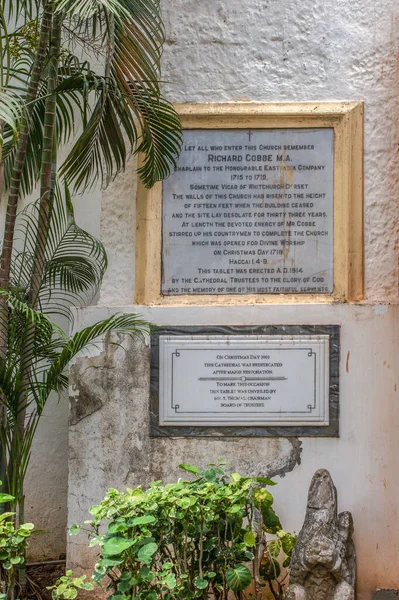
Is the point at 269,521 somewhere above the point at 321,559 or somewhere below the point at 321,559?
above

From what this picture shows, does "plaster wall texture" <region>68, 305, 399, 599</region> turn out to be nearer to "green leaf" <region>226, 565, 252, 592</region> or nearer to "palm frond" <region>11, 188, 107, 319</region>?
"palm frond" <region>11, 188, 107, 319</region>

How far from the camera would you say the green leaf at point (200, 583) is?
3795mm

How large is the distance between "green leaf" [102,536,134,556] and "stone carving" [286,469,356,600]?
3.34 feet

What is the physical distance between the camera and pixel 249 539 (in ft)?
12.9

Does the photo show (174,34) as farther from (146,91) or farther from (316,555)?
(316,555)

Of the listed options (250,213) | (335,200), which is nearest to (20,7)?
Result: (250,213)

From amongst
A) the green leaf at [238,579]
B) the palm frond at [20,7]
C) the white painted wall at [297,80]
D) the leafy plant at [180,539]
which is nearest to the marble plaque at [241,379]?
the white painted wall at [297,80]

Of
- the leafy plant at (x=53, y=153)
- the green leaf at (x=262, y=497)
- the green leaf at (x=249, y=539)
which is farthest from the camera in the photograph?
the leafy plant at (x=53, y=153)

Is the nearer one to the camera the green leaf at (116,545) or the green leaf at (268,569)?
the green leaf at (116,545)

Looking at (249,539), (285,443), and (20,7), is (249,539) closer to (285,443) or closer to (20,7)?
(285,443)

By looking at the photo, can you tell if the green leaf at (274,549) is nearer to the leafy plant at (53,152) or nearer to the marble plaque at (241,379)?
the marble plaque at (241,379)

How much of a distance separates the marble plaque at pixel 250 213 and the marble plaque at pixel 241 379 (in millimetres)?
337

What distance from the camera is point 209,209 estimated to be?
16.6 ft

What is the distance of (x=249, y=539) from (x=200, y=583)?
1.03 feet
